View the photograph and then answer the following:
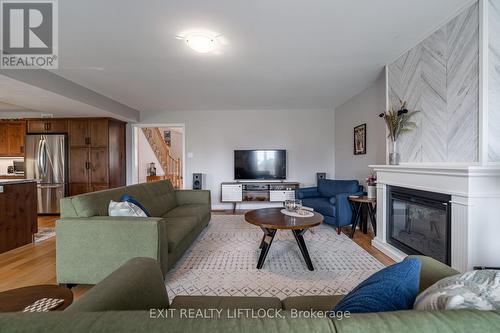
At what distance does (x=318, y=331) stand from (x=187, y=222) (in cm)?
246

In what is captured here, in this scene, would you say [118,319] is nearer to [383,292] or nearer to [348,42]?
[383,292]

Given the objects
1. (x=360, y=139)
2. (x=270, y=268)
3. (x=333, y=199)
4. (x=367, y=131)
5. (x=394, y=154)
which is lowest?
(x=270, y=268)

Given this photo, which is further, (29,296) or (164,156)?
(164,156)

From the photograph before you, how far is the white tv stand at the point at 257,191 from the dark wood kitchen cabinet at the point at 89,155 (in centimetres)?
265

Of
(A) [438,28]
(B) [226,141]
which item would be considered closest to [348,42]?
(A) [438,28]

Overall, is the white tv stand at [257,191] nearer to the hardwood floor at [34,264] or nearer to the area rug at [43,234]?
the hardwood floor at [34,264]

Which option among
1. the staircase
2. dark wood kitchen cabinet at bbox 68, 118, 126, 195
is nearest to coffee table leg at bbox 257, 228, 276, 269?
dark wood kitchen cabinet at bbox 68, 118, 126, 195

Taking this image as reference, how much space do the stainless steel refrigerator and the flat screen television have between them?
3752 mm

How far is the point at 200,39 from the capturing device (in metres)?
2.30

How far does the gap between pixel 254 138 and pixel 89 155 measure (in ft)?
12.2

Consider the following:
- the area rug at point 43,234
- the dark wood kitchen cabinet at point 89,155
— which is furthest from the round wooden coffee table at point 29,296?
the dark wood kitchen cabinet at point 89,155

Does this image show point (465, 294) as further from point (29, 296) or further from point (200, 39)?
point (200, 39)

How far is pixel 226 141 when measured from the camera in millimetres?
5695

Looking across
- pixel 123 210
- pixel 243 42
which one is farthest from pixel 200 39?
pixel 123 210
